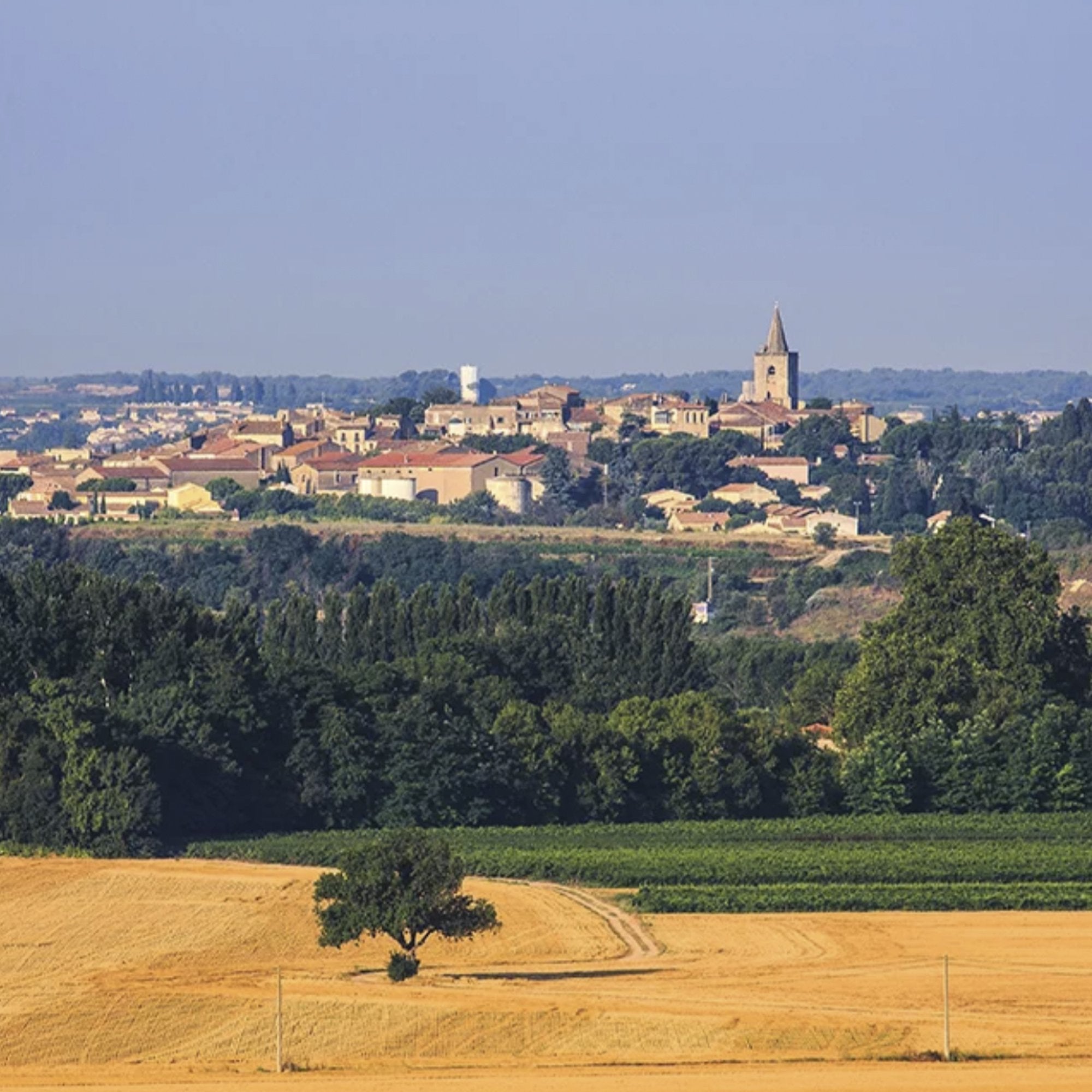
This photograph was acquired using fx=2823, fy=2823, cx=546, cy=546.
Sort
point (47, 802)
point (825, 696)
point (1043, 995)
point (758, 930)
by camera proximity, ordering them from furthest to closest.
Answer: point (825, 696), point (47, 802), point (758, 930), point (1043, 995)

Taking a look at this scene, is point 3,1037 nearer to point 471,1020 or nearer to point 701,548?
point 471,1020

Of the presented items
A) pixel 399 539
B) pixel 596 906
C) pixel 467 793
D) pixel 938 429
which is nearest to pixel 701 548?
pixel 399 539

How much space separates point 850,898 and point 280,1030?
16.0 metres

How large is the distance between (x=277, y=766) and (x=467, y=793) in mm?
3941

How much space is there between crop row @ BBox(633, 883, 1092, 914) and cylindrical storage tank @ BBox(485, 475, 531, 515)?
11401 centimetres

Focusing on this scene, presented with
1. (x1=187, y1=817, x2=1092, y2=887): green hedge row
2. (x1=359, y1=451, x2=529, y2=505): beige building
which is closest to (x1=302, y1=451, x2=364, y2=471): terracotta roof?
(x1=359, y1=451, x2=529, y2=505): beige building

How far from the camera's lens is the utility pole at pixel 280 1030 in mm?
32469

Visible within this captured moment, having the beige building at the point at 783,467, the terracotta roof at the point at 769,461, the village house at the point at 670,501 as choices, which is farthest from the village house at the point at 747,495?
the terracotta roof at the point at 769,461

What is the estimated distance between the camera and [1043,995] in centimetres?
3728

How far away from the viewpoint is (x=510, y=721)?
6038cm

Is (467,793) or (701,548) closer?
(467,793)

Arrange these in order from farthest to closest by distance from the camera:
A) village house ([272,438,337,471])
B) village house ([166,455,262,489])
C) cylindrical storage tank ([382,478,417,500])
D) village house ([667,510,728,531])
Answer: village house ([272,438,337,471]) < village house ([166,455,262,489]) < cylindrical storage tank ([382,478,417,500]) < village house ([667,510,728,531])

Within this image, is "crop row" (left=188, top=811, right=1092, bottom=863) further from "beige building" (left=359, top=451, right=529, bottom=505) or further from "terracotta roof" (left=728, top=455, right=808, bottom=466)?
"terracotta roof" (left=728, top=455, right=808, bottom=466)

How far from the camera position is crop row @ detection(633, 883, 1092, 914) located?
4656 centimetres
